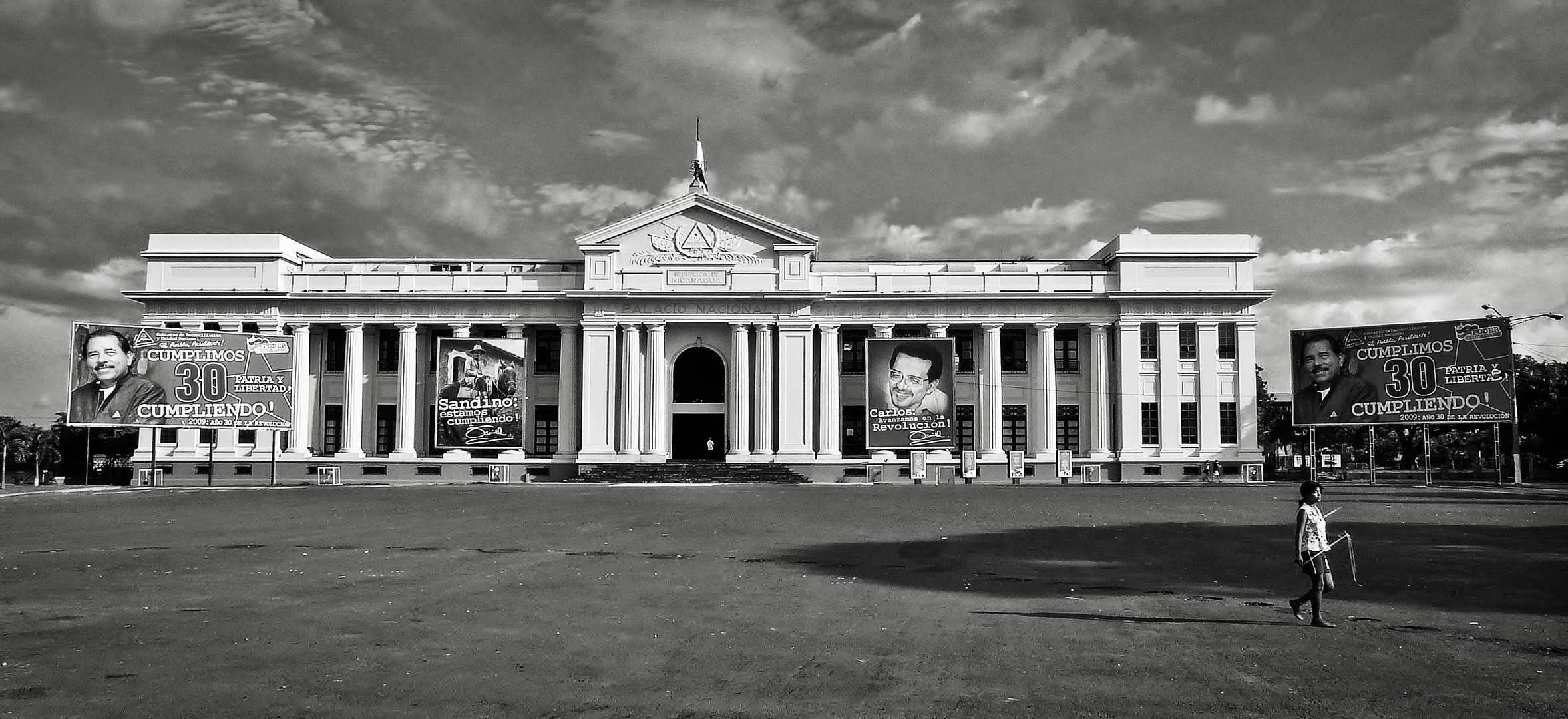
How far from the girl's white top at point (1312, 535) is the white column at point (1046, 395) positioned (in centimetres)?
3859

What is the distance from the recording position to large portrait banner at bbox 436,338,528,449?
4628 cm

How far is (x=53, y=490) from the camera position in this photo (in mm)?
40656

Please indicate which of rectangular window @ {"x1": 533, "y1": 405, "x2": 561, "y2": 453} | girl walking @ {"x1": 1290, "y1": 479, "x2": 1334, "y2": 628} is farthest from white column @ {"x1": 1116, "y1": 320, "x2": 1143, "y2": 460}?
girl walking @ {"x1": 1290, "y1": 479, "x2": 1334, "y2": 628}

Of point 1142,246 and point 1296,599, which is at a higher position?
point 1142,246

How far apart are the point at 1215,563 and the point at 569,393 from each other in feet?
125

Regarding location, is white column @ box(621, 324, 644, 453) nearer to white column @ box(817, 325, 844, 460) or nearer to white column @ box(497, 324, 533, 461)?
white column @ box(497, 324, 533, 461)

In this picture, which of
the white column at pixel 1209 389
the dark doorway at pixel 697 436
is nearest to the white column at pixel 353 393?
the dark doorway at pixel 697 436

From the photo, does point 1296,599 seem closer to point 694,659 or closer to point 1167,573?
point 1167,573

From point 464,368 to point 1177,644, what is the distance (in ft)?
134

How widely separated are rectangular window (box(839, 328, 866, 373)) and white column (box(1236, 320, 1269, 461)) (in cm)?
1734

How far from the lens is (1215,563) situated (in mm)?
16109

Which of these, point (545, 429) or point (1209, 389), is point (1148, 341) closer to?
point (1209, 389)

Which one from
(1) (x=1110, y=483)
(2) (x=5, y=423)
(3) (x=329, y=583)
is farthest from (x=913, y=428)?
(2) (x=5, y=423)

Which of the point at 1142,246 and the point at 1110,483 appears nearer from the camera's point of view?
the point at 1110,483
